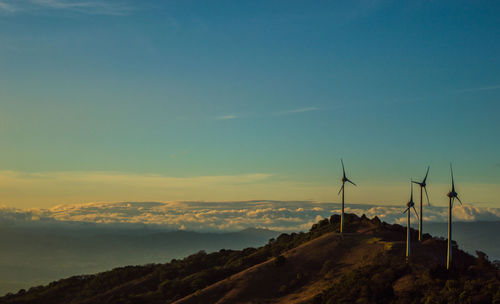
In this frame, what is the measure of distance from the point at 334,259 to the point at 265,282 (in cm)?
1436

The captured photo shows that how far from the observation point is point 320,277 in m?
95.1

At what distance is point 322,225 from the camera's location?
482 ft

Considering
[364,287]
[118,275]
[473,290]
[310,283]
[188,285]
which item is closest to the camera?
[473,290]

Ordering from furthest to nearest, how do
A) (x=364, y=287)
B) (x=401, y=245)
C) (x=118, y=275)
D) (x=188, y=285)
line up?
(x=118, y=275) < (x=188, y=285) < (x=401, y=245) < (x=364, y=287)

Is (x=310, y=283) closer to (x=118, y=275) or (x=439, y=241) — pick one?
(x=439, y=241)

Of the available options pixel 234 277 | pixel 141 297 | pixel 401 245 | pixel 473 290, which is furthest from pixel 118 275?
pixel 473 290

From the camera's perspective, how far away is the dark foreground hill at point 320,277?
243ft

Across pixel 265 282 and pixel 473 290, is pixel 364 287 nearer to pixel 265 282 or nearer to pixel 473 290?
pixel 473 290

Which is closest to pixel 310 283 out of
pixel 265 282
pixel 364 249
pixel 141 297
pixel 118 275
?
pixel 265 282

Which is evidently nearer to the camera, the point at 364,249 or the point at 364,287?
the point at 364,287

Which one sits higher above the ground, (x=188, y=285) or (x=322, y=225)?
(x=322, y=225)

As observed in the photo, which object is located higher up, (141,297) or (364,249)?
(364,249)

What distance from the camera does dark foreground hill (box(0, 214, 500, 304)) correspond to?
7394 cm

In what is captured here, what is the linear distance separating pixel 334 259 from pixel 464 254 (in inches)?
914
